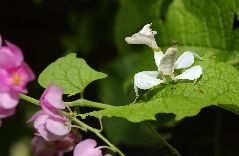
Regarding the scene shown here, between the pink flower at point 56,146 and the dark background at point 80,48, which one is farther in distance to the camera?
the dark background at point 80,48

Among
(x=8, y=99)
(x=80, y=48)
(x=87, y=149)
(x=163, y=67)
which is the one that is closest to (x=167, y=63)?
(x=163, y=67)

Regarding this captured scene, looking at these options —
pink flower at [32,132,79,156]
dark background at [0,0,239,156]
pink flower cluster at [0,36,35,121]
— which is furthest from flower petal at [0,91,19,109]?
dark background at [0,0,239,156]

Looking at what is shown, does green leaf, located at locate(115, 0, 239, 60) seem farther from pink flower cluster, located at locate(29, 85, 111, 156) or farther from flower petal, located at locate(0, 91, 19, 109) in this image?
flower petal, located at locate(0, 91, 19, 109)

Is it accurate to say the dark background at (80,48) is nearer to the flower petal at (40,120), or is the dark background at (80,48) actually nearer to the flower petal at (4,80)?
the flower petal at (40,120)

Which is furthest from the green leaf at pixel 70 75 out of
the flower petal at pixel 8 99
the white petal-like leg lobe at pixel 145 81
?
the flower petal at pixel 8 99

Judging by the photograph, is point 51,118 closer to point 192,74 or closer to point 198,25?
point 192,74

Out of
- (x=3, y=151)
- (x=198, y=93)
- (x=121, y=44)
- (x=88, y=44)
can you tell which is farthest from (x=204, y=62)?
(x=3, y=151)

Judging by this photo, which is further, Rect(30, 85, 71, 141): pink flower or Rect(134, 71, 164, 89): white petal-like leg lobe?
Rect(134, 71, 164, 89): white petal-like leg lobe
